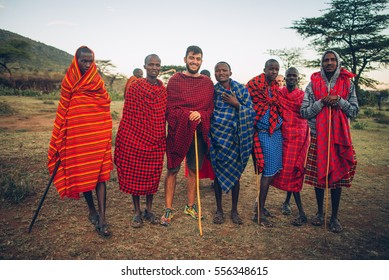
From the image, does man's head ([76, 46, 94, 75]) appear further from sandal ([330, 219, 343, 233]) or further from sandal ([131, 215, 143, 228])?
sandal ([330, 219, 343, 233])

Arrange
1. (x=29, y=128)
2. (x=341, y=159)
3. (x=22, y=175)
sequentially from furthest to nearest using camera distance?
(x=29, y=128), (x=22, y=175), (x=341, y=159)

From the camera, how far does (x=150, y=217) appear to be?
11.2ft

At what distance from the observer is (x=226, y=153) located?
341cm

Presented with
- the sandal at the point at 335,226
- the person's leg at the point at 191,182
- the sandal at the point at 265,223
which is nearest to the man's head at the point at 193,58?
the person's leg at the point at 191,182

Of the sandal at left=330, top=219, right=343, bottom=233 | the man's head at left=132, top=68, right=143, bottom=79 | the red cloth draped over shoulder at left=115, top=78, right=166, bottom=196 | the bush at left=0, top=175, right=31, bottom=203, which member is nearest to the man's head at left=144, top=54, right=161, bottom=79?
the red cloth draped over shoulder at left=115, top=78, right=166, bottom=196

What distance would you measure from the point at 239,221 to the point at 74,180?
2.07 metres

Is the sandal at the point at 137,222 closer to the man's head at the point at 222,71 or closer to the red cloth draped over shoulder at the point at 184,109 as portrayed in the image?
the red cloth draped over shoulder at the point at 184,109

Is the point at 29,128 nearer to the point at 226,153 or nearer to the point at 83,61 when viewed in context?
the point at 83,61

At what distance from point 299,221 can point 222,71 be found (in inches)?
85.3

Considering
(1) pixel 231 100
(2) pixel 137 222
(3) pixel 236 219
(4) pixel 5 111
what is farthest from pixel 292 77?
(4) pixel 5 111

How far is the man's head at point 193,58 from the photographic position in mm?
3312

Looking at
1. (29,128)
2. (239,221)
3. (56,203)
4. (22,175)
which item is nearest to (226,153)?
(239,221)

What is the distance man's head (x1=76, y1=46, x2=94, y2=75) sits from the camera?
2960 mm

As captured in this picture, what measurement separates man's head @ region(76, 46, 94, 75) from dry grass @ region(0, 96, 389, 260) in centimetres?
186
